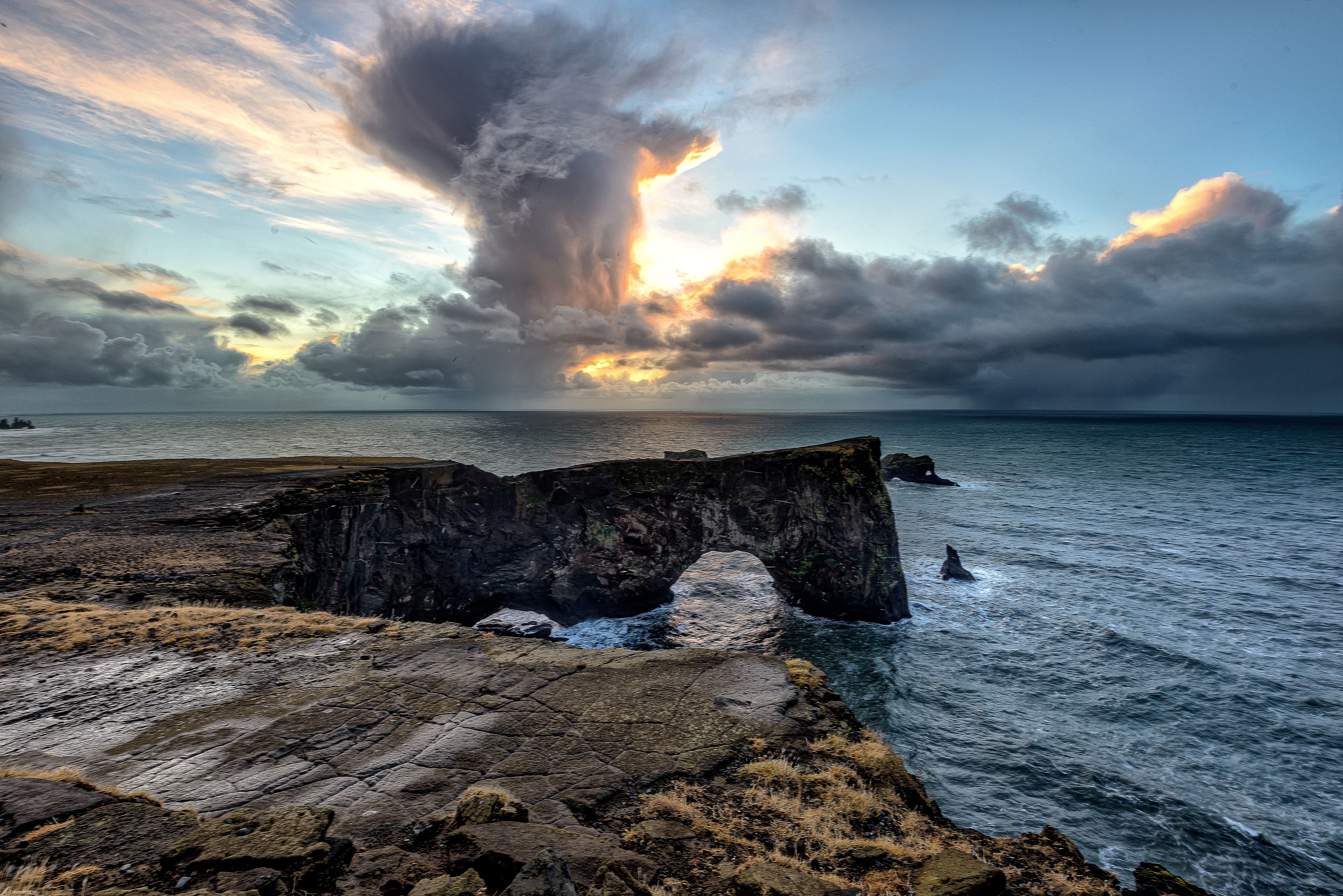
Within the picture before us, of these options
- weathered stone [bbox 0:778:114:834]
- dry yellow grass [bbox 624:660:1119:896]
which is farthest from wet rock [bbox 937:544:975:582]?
weathered stone [bbox 0:778:114:834]

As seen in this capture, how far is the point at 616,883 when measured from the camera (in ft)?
15.9

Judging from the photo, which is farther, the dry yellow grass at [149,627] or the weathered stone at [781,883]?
the dry yellow grass at [149,627]

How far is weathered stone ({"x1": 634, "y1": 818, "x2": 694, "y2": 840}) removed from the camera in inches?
237

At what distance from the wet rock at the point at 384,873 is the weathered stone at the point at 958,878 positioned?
5.15 metres

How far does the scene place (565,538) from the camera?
108 feet

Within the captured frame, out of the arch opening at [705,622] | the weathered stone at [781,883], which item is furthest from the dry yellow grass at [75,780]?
the arch opening at [705,622]

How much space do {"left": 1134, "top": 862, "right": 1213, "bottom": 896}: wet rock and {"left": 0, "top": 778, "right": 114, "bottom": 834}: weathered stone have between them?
1419 centimetres

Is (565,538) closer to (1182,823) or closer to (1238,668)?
(1182,823)

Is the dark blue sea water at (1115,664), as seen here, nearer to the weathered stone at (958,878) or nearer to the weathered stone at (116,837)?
the weathered stone at (958,878)

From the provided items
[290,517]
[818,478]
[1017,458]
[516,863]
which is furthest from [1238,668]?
[1017,458]

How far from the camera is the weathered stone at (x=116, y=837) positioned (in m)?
4.65

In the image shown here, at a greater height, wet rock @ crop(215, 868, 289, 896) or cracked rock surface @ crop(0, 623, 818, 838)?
wet rock @ crop(215, 868, 289, 896)

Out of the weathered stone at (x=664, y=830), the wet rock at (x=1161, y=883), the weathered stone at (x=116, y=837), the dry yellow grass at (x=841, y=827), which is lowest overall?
the wet rock at (x=1161, y=883)

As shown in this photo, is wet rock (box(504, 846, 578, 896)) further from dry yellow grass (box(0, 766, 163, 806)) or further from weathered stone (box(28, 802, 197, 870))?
dry yellow grass (box(0, 766, 163, 806))
